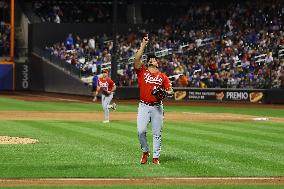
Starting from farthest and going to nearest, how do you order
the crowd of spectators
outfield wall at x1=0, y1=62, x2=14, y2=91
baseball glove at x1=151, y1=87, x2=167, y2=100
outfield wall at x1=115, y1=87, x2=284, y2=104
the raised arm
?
outfield wall at x1=0, y1=62, x2=14, y2=91 → the crowd of spectators → outfield wall at x1=115, y1=87, x2=284, y2=104 → baseball glove at x1=151, y1=87, x2=167, y2=100 → the raised arm

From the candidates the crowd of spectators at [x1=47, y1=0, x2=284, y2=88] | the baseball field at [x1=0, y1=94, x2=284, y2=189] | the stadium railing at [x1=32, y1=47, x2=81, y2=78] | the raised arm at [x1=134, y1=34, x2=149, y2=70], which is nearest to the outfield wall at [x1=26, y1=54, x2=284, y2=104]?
the stadium railing at [x1=32, y1=47, x2=81, y2=78]

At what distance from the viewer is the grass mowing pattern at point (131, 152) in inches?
510

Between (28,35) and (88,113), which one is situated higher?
(28,35)

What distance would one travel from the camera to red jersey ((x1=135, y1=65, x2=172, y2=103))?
45.3 feet

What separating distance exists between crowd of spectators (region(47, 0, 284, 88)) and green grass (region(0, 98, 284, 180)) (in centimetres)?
1481

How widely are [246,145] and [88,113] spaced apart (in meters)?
14.0

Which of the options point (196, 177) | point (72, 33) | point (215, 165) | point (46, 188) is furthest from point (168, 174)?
point (72, 33)

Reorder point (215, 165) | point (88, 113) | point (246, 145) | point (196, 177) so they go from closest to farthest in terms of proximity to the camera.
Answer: point (196, 177) < point (215, 165) < point (246, 145) < point (88, 113)

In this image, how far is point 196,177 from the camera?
12.4 metres

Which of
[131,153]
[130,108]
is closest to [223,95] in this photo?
[130,108]

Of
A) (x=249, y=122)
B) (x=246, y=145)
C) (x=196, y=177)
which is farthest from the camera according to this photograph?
(x=249, y=122)

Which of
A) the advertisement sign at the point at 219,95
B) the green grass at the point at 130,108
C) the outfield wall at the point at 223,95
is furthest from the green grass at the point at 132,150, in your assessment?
the advertisement sign at the point at 219,95

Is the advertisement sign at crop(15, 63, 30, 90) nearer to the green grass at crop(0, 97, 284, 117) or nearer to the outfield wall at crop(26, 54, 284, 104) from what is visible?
the outfield wall at crop(26, 54, 284, 104)

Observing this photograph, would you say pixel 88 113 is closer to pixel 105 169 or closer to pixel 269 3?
pixel 105 169
